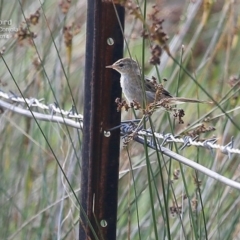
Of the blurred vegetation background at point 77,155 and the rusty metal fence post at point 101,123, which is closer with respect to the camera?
the rusty metal fence post at point 101,123

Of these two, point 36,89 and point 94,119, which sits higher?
point 36,89

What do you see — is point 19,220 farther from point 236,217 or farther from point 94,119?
point 94,119

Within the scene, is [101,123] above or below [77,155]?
below

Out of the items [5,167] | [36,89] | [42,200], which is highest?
[36,89]

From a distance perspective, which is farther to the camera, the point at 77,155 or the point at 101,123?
the point at 77,155

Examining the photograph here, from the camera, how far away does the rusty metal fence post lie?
2096 millimetres

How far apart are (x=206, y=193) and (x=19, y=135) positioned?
1352 mm

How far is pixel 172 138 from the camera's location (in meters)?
2.14

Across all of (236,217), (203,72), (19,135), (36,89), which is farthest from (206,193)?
(19,135)

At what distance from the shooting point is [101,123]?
2.12 metres

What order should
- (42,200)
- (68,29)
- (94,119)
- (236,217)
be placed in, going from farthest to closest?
(42,200) < (68,29) < (236,217) < (94,119)

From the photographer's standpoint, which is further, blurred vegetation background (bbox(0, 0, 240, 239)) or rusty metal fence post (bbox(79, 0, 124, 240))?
blurred vegetation background (bbox(0, 0, 240, 239))

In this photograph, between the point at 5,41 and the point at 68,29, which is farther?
the point at 5,41

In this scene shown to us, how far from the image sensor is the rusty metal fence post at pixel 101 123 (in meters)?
2.10
